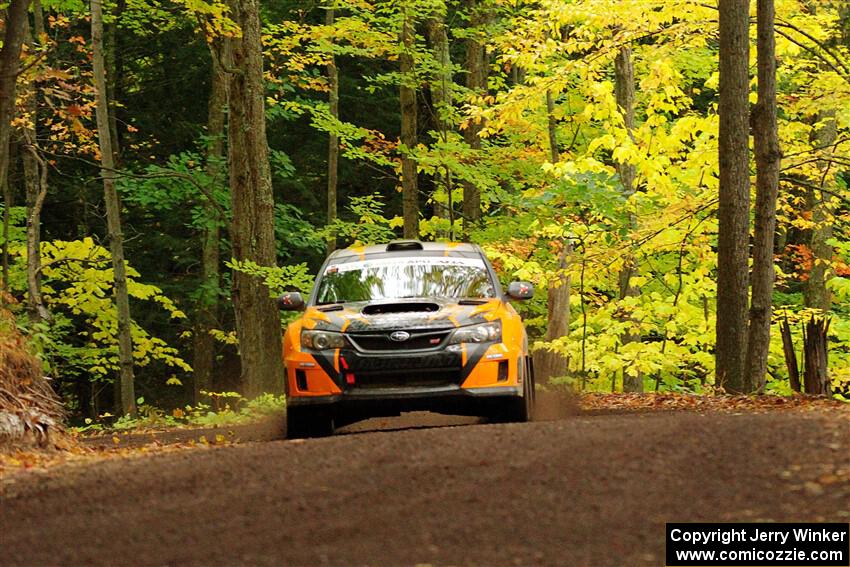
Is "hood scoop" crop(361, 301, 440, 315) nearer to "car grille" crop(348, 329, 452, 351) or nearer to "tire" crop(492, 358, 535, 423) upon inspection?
"car grille" crop(348, 329, 452, 351)

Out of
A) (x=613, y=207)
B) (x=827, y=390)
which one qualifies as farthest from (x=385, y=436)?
(x=613, y=207)

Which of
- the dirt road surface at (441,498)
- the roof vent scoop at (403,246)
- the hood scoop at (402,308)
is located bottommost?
the dirt road surface at (441,498)

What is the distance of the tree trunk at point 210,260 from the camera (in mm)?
28156

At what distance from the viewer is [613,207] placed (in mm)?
19328

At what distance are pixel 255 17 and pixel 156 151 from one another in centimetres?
1612

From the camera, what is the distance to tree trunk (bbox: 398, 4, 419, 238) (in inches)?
972

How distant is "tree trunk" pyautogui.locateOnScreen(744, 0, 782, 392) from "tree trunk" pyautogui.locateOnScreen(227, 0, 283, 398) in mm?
8146

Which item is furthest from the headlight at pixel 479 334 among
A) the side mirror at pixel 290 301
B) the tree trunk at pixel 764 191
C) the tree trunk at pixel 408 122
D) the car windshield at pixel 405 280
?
the tree trunk at pixel 408 122

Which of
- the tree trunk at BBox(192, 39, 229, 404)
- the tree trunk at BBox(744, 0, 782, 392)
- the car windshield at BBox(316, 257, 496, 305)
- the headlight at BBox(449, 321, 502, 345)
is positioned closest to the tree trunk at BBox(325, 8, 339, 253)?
the tree trunk at BBox(192, 39, 229, 404)

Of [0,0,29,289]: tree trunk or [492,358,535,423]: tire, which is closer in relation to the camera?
[492,358,535,423]: tire

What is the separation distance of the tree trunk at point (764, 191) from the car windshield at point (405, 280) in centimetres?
457

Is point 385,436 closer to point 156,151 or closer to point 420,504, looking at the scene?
point 420,504

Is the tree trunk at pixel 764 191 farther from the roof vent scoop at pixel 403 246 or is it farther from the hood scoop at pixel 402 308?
the hood scoop at pixel 402 308

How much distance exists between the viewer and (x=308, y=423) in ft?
34.6
